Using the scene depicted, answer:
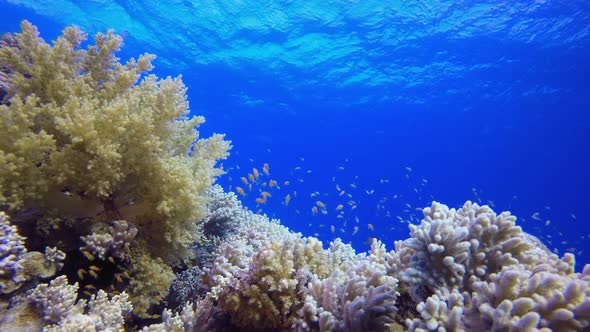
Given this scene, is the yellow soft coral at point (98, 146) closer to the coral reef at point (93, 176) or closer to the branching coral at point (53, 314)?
the coral reef at point (93, 176)

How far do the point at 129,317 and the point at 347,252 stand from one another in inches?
133

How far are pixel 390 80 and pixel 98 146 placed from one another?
3458 cm

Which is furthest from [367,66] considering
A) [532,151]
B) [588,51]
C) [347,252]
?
[532,151]

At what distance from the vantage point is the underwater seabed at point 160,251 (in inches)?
105

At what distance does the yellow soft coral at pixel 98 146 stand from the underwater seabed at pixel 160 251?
17mm

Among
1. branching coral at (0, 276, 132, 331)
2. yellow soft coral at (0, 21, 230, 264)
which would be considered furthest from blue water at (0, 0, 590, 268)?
branching coral at (0, 276, 132, 331)

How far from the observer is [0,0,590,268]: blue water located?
23828 millimetres

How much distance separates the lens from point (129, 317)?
3576 millimetres

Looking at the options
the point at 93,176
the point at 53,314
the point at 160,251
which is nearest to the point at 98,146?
the point at 93,176

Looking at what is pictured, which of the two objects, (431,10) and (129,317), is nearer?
(129,317)

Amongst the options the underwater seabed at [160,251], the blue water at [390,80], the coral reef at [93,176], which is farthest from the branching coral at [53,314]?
the blue water at [390,80]

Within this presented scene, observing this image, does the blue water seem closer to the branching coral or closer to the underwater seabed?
the underwater seabed

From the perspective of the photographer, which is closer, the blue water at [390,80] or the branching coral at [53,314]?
the branching coral at [53,314]

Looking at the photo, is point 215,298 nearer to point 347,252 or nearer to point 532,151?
point 347,252
